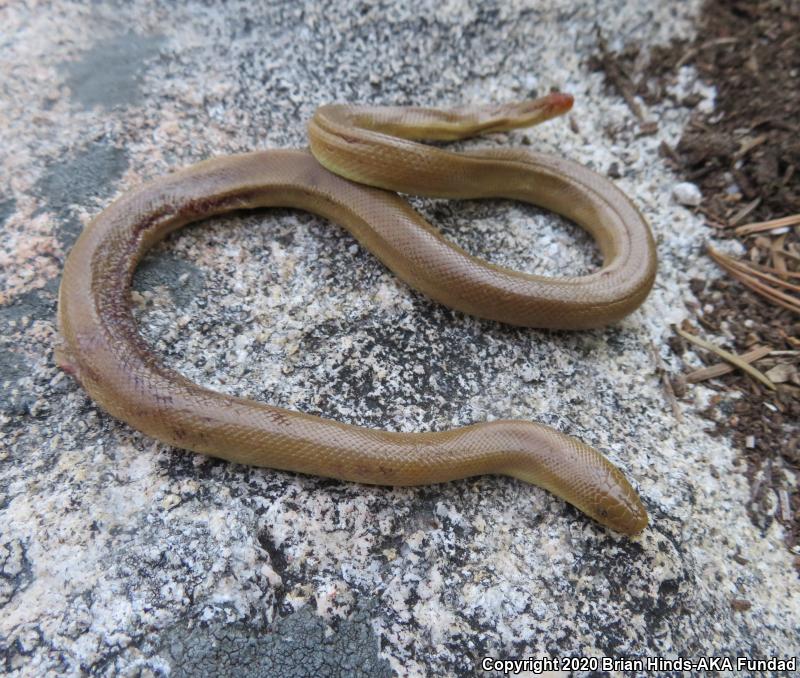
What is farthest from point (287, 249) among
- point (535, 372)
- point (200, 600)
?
point (200, 600)

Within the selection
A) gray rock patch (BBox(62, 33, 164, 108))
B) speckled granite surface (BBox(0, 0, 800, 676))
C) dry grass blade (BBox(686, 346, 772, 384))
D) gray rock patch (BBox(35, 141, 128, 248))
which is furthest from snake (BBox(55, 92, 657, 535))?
gray rock patch (BBox(62, 33, 164, 108))

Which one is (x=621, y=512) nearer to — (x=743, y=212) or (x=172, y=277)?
(x=743, y=212)

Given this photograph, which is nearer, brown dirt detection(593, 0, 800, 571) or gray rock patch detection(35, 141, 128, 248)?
brown dirt detection(593, 0, 800, 571)

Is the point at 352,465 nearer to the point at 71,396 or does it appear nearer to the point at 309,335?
the point at 309,335

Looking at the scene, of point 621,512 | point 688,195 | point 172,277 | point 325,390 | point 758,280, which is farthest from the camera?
point 688,195

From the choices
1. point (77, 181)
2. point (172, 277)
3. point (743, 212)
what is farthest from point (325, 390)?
point (743, 212)

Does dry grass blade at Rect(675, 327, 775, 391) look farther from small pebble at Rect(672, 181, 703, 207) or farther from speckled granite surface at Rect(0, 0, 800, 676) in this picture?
small pebble at Rect(672, 181, 703, 207)

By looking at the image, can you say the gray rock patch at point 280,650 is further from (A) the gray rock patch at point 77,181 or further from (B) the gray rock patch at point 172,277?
(A) the gray rock patch at point 77,181
